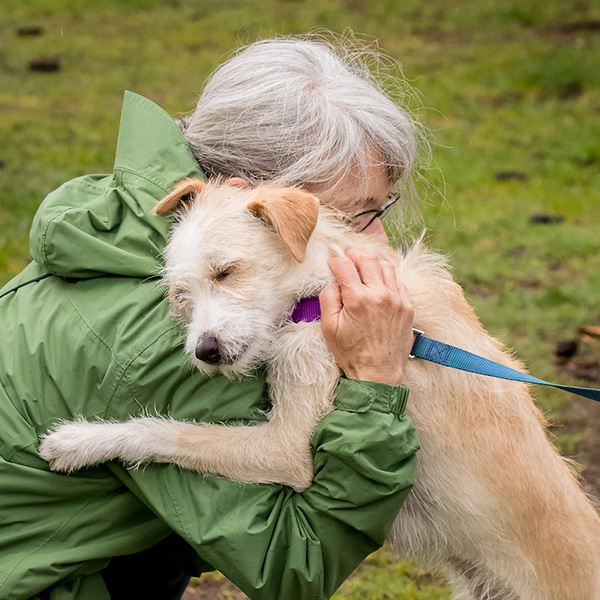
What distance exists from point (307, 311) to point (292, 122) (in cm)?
65

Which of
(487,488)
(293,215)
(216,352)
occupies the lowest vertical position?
(487,488)

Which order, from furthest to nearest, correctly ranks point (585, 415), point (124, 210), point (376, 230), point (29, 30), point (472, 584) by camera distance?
point (29, 30) → point (585, 415) → point (376, 230) → point (472, 584) → point (124, 210)

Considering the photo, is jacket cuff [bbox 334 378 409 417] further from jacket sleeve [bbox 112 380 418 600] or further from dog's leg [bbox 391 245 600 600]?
dog's leg [bbox 391 245 600 600]

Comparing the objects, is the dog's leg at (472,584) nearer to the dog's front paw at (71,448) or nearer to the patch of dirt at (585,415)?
the dog's front paw at (71,448)

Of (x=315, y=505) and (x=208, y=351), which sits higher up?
(x=208, y=351)

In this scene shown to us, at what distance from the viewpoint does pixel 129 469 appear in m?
2.54

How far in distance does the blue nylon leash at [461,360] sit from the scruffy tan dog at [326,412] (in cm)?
9

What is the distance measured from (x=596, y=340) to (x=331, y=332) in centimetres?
457

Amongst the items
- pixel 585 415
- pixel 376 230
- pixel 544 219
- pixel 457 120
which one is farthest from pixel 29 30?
pixel 376 230

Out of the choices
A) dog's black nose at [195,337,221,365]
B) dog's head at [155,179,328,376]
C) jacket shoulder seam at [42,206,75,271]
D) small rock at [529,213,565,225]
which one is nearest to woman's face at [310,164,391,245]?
dog's head at [155,179,328,376]

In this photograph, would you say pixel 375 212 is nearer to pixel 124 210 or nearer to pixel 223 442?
pixel 124 210

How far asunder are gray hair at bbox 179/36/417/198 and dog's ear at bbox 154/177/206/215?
8.7 inches

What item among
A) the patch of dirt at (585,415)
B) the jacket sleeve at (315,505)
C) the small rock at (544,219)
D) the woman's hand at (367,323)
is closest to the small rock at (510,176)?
the small rock at (544,219)

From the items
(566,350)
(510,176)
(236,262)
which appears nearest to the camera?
(236,262)
